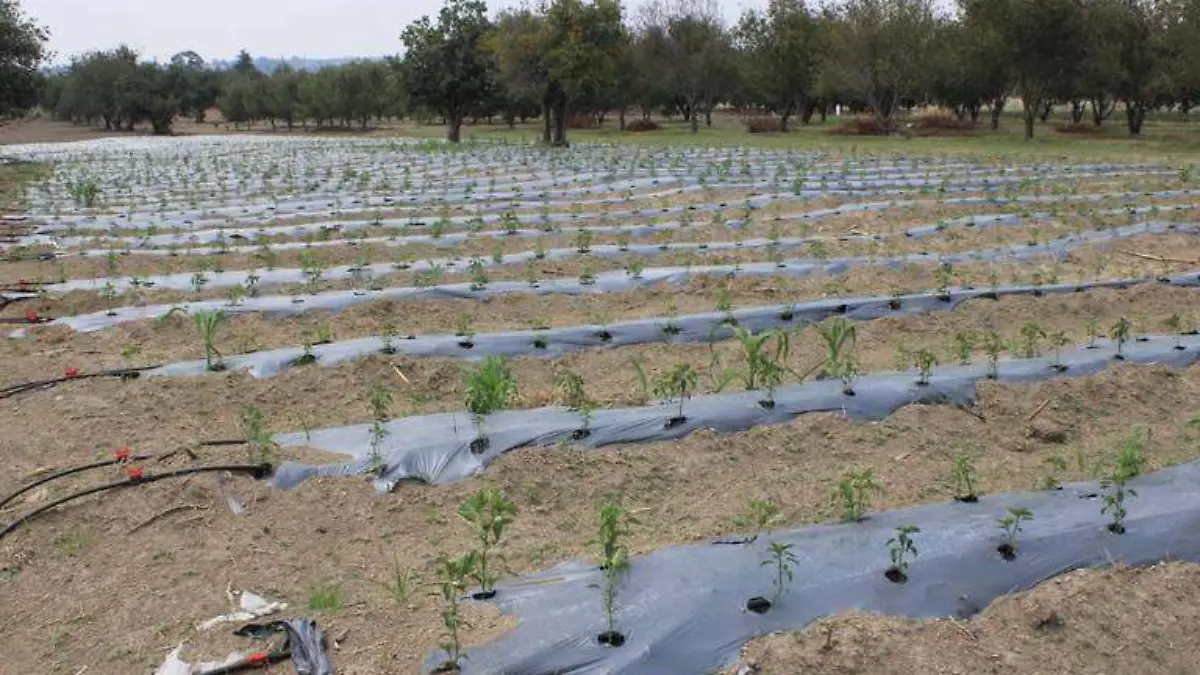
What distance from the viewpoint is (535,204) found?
13672 millimetres

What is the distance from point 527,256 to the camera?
943 centimetres

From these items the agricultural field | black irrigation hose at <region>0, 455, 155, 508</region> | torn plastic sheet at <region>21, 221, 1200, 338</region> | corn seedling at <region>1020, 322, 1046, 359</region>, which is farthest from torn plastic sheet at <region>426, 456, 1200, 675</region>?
torn plastic sheet at <region>21, 221, 1200, 338</region>

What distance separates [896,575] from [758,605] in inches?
22.0

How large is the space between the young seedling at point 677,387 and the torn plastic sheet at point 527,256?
392cm

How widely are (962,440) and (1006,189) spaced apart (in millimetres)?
10296

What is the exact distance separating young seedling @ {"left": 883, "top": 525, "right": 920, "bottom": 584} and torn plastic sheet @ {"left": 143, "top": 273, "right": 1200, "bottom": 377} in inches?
92.7

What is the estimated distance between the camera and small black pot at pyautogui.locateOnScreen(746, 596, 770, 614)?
3.14m

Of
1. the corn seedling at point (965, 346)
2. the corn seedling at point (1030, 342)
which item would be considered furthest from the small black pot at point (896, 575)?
the corn seedling at point (1030, 342)

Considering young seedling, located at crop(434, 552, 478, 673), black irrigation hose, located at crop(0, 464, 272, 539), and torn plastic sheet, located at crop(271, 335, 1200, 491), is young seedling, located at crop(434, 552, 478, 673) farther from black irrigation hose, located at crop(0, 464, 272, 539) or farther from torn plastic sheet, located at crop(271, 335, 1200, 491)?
black irrigation hose, located at crop(0, 464, 272, 539)

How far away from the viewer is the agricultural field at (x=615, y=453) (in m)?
3.15

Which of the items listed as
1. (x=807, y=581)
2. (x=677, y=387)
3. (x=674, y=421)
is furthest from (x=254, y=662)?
(x=677, y=387)

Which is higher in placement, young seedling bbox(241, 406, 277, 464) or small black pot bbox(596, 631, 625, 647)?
young seedling bbox(241, 406, 277, 464)

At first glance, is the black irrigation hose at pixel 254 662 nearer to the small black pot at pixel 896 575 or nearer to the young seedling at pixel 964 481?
the small black pot at pixel 896 575

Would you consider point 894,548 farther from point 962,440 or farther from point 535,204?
point 535,204
